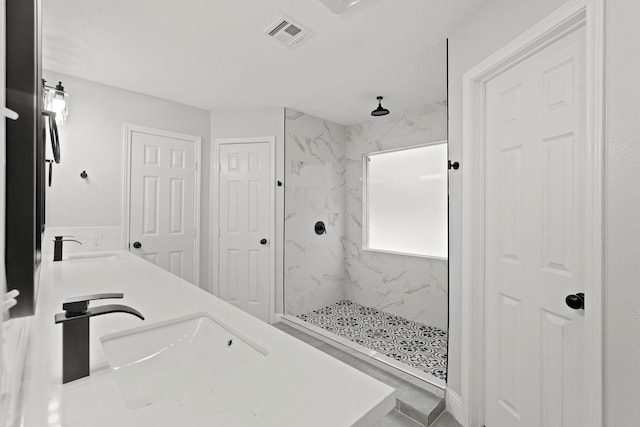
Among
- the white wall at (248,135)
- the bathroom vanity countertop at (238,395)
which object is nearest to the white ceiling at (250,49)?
the white wall at (248,135)

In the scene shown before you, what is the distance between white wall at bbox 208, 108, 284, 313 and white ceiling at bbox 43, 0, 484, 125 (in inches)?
11.4

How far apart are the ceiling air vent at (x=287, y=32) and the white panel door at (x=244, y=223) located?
1.52 m

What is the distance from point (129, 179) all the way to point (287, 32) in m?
2.08

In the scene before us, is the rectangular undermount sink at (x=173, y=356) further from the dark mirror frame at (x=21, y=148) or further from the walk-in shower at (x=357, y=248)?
A: the walk-in shower at (x=357, y=248)

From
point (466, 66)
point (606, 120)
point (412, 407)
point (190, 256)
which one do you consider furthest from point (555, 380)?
point (190, 256)

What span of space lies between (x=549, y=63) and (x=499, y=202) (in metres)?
0.68

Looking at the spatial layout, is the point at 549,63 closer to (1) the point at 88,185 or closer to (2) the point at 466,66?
(2) the point at 466,66

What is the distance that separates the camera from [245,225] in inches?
140

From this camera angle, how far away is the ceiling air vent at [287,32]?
6.24 feet

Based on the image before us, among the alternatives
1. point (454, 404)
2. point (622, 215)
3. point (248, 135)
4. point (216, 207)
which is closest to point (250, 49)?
point (248, 135)

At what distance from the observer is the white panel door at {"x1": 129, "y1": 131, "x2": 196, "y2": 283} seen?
9.80 feet

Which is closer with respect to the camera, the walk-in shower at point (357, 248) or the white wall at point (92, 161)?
the white wall at point (92, 161)

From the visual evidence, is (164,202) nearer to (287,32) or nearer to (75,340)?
(287,32)

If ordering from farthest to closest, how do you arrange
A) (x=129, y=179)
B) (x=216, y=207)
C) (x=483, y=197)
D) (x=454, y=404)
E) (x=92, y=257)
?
(x=216, y=207) → (x=129, y=179) → (x=92, y=257) → (x=454, y=404) → (x=483, y=197)
